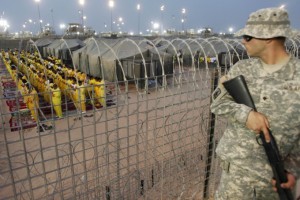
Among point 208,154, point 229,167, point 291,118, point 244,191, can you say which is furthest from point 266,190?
point 208,154

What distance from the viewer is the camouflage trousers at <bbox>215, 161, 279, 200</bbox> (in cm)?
233

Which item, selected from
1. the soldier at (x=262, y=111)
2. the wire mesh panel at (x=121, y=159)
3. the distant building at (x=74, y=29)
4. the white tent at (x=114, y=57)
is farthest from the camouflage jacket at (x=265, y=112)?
the distant building at (x=74, y=29)

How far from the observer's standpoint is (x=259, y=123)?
1.97m

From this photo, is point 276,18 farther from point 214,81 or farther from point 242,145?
point 214,81

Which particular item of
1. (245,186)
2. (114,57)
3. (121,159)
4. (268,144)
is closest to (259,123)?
(268,144)

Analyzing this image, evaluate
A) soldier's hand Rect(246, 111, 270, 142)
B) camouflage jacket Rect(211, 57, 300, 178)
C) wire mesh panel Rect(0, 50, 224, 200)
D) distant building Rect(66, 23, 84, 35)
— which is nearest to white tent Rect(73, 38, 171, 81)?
wire mesh panel Rect(0, 50, 224, 200)

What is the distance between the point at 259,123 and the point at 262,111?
0.26m

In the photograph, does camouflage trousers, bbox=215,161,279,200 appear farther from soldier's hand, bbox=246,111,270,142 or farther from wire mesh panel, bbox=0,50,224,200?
wire mesh panel, bbox=0,50,224,200

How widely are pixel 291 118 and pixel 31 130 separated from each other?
7.46 metres

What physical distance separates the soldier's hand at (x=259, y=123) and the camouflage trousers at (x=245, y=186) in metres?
0.53

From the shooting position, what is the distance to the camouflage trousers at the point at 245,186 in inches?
91.9

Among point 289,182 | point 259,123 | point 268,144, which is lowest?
point 289,182

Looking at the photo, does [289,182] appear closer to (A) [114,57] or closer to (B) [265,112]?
(B) [265,112]

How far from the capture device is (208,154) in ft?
12.2
